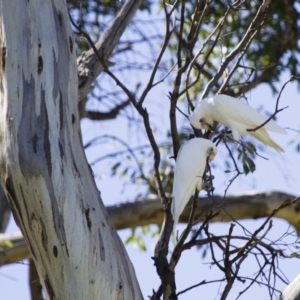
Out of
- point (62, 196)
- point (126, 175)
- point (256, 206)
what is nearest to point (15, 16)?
point (62, 196)

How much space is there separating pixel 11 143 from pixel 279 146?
3.90 ft

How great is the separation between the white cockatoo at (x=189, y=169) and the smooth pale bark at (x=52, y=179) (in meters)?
0.37

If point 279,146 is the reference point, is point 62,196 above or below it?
below

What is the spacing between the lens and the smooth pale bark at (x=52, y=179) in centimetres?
239

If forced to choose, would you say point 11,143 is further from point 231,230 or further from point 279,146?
point 279,146

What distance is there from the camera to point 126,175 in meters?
5.43

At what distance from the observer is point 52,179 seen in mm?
2410

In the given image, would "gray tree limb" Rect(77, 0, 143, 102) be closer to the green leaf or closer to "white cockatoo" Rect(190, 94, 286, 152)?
"white cockatoo" Rect(190, 94, 286, 152)

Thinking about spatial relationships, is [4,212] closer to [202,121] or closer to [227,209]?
[227,209]

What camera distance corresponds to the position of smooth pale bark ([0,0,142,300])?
2.39 metres

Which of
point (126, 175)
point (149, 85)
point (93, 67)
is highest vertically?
point (126, 175)

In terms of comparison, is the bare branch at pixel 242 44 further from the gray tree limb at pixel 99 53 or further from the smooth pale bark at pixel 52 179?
the smooth pale bark at pixel 52 179

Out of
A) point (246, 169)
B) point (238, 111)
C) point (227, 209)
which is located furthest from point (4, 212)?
point (238, 111)

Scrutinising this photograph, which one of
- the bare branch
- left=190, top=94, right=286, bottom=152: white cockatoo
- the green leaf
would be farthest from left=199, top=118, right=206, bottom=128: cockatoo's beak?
the green leaf
